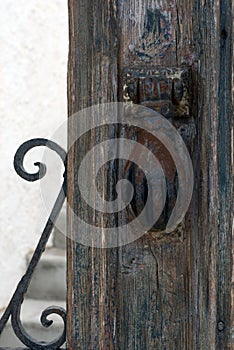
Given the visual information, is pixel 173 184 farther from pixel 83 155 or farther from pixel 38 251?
pixel 38 251

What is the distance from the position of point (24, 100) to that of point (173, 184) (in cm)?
185

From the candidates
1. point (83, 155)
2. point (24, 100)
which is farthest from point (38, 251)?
point (24, 100)

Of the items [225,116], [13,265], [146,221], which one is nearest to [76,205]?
[146,221]

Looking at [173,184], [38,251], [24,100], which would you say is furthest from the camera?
[24,100]

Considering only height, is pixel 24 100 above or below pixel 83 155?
below

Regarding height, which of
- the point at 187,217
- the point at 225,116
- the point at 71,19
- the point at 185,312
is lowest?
the point at 185,312

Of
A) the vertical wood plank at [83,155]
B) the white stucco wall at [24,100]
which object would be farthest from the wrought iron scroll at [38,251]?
the white stucco wall at [24,100]

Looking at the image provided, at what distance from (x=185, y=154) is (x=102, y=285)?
0.22 meters

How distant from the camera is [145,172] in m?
0.95

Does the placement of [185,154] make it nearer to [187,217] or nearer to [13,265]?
[187,217]

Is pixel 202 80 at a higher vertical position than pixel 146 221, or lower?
higher

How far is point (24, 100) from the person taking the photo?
2730 millimetres

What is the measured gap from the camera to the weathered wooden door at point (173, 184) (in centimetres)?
97

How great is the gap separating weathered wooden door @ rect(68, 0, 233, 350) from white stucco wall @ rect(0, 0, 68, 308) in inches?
63.6
